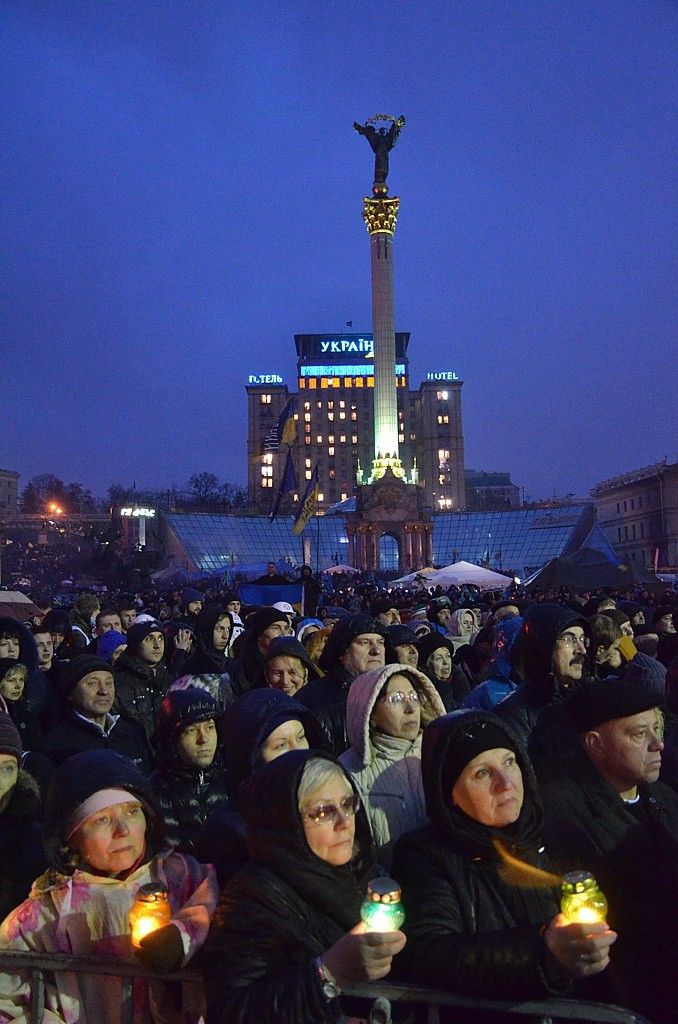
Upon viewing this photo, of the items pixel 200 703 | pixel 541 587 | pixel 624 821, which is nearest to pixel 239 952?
pixel 624 821

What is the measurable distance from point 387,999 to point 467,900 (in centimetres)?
37

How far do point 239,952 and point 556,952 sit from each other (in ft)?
2.75

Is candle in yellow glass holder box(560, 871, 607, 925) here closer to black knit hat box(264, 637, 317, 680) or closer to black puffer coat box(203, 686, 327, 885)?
black puffer coat box(203, 686, 327, 885)

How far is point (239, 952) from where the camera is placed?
2.39 meters

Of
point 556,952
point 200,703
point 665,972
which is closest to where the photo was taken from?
point 556,952

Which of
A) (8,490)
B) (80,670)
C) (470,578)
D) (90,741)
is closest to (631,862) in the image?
(90,741)

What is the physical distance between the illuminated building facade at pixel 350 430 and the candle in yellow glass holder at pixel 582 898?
379ft

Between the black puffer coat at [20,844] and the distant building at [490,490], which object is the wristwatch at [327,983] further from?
the distant building at [490,490]

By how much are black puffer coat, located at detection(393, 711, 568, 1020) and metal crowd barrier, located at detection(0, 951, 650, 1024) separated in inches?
1.3

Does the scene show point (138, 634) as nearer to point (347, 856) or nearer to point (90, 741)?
point (90, 741)

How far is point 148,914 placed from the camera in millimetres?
2455

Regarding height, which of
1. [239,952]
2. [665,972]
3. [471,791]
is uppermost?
[471,791]

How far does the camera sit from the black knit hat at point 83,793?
9.75ft

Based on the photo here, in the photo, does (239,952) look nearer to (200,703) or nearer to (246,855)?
(246,855)
